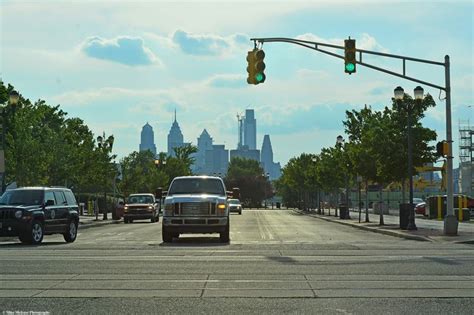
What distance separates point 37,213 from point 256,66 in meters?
9.03

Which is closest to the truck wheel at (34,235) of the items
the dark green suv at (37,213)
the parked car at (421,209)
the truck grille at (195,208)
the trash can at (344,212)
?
the dark green suv at (37,213)

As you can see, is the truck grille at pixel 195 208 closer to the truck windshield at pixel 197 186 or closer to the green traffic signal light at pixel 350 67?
the truck windshield at pixel 197 186

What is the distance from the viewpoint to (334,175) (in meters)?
57.8

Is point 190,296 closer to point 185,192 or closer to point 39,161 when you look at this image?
point 185,192

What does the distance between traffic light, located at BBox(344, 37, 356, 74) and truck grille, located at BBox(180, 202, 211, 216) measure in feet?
24.3

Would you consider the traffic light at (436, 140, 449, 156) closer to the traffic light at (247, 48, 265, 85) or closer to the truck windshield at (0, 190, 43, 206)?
the traffic light at (247, 48, 265, 85)

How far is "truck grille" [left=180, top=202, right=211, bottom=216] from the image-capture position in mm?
21844

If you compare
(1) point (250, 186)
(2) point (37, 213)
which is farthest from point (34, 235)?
(1) point (250, 186)

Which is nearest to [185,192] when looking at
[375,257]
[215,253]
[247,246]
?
[247,246]

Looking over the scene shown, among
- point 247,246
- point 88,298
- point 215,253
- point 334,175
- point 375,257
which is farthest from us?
point 334,175

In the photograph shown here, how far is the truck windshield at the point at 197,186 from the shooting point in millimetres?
23062

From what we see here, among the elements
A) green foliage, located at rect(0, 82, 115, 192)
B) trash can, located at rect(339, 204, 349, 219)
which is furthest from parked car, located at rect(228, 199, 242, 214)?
green foliage, located at rect(0, 82, 115, 192)

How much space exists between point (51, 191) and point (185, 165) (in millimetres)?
73367

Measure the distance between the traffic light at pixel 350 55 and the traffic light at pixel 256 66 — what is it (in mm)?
2977
